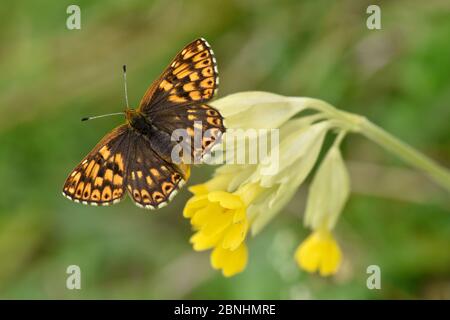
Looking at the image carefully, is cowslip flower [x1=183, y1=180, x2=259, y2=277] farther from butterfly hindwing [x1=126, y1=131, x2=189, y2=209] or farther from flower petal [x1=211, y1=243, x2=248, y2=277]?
butterfly hindwing [x1=126, y1=131, x2=189, y2=209]

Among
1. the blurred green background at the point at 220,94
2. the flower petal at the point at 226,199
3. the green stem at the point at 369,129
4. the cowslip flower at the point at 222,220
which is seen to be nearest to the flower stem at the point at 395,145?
the green stem at the point at 369,129

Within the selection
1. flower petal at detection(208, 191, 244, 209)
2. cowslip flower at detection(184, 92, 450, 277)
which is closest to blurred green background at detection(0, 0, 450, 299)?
cowslip flower at detection(184, 92, 450, 277)

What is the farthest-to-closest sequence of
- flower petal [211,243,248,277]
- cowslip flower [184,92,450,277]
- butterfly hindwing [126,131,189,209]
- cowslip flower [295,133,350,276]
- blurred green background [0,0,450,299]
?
blurred green background [0,0,450,299]
cowslip flower [295,133,350,276]
flower petal [211,243,248,277]
cowslip flower [184,92,450,277]
butterfly hindwing [126,131,189,209]

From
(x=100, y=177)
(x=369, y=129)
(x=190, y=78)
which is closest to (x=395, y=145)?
(x=369, y=129)

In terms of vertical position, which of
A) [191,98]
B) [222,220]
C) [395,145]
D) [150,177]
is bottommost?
[222,220]

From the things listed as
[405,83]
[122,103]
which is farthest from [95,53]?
[405,83]

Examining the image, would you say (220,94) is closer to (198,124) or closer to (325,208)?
(325,208)
